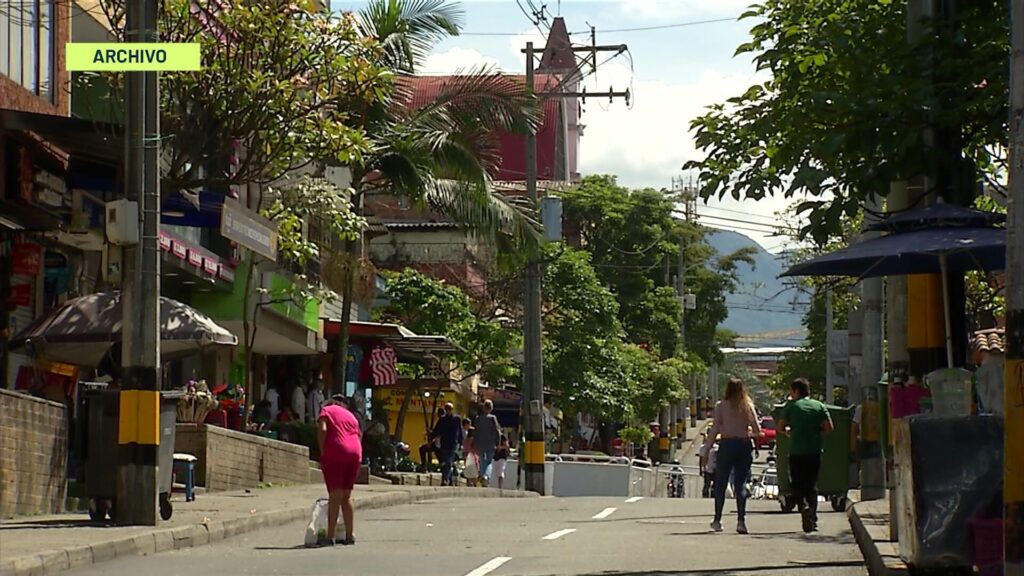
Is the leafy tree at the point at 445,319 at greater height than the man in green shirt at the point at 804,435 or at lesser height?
greater

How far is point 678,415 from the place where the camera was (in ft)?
339

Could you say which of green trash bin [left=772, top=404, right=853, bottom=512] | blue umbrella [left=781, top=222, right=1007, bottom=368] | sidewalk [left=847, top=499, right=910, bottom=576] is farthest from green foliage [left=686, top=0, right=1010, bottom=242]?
green trash bin [left=772, top=404, right=853, bottom=512]

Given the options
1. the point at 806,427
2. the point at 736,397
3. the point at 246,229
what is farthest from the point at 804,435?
the point at 246,229

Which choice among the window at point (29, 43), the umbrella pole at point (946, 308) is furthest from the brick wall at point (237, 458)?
the umbrella pole at point (946, 308)

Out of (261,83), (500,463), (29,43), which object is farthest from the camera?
(500,463)

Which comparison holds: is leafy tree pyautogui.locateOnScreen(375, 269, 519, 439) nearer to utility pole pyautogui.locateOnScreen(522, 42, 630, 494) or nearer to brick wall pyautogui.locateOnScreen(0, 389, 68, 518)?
utility pole pyautogui.locateOnScreen(522, 42, 630, 494)

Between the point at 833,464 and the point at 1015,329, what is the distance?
51.6 ft

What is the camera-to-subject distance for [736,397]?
18172 mm

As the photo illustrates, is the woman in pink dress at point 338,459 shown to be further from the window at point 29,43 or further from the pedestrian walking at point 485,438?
the pedestrian walking at point 485,438

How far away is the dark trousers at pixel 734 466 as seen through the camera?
59.1 ft

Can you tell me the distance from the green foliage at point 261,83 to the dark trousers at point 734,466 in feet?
19.7

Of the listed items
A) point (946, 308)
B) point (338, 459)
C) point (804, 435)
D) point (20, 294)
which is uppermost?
point (20, 294)

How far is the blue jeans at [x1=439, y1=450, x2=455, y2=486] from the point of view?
3469 centimetres

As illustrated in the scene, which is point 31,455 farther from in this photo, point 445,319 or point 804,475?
point 445,319
